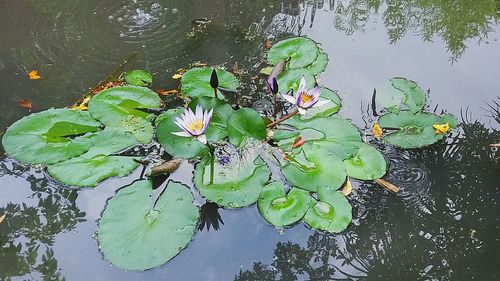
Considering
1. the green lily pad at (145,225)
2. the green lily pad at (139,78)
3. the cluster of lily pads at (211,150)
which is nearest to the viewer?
the green lily pad at (145,225)

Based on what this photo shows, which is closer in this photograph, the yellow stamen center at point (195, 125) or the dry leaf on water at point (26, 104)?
the yellow stamen center at point (195, 125)

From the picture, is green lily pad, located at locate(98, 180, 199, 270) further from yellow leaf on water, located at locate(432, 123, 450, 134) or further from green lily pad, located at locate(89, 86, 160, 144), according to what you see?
yellow leaf on water, located at locate(432, 123, 450, 134)

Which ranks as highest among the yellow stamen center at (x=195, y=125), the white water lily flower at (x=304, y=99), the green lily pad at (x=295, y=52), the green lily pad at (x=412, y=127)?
the white water lily flower at (x=304, y=99)

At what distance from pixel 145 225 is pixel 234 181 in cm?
39

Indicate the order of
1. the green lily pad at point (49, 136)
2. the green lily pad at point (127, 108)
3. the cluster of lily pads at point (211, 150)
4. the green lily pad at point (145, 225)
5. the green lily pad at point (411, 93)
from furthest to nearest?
the green lily pad at point (411, 93) → the green lily pad at point (127, 108) → the green lily pad at point (49, 136) → the cluster of lily pads at point (211, 150) → the green lily pad at point (145, 225)

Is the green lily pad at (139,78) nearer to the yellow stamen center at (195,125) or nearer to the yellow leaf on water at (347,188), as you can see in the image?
the yellow stamen center at (195,125)

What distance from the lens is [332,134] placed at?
2.15 m

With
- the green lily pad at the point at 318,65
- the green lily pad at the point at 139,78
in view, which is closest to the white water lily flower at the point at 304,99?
the green lily pad at the point at 318,65

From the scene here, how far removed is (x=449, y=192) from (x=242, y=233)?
88cm

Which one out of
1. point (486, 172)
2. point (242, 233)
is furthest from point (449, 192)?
point (242, 233)

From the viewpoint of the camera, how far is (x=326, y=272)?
5.92 ft

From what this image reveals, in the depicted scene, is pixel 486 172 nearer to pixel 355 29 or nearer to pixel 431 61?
pixel 431 61

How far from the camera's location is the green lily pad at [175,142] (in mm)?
2045

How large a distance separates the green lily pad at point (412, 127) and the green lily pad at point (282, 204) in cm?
53
